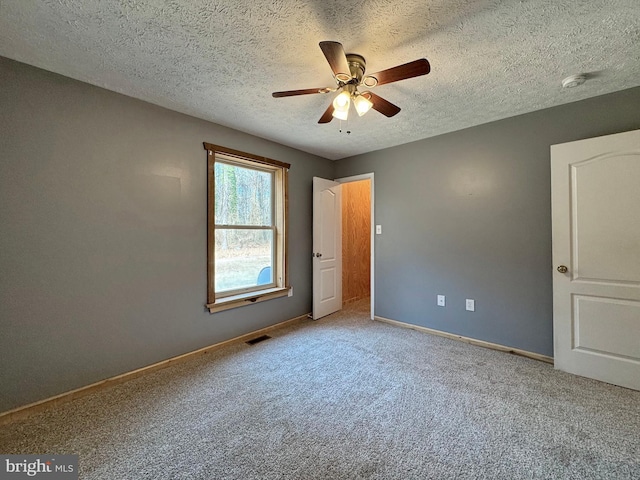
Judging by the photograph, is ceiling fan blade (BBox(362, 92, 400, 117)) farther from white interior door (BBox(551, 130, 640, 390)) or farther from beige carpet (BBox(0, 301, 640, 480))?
beige carpet (BBox(0, 301, 640, 480))

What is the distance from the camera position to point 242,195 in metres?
3.21

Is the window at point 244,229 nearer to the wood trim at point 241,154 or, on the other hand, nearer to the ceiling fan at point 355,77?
the wood trim at point 241,154

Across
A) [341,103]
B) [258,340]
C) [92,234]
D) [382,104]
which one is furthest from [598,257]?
[92,234]

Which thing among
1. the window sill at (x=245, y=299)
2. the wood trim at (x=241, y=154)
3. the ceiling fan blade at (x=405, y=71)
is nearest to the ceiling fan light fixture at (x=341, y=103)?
the ceiling fan blade at (x=405, y=71)

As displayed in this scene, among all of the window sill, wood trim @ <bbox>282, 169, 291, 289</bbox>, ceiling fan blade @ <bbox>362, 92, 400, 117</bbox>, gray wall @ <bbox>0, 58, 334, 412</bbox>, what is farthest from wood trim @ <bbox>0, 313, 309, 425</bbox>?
ceiling fan blade @ <bbox>362, 92, 400, 117</bbox>

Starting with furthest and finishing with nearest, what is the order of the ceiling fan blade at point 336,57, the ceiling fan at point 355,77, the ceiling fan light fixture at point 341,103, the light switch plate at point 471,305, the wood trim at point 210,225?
the light switch plate at point 471,305 → the wood trim at point 210,225 → the ceiling fan light fixture at point 341,103 → the ceiling fan at point 355,77 → the ceiling fan blade at point 336,57

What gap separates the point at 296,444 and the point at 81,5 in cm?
268

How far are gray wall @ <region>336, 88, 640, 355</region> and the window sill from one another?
1430 millimetres

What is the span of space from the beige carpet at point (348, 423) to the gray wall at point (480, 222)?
55 centimetres

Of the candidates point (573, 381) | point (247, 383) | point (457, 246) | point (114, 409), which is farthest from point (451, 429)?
point (114, 409)

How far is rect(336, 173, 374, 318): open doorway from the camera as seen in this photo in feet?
15.9

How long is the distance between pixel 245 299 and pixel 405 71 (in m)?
2.68

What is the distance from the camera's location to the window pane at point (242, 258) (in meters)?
3.01

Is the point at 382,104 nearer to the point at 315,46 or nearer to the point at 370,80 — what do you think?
the point at 370,80
